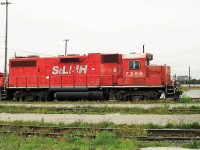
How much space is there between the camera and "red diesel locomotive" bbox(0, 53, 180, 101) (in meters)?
24.0

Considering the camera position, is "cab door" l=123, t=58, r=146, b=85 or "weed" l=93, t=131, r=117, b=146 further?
"cab door" l=123, t=58, r=146, b=85

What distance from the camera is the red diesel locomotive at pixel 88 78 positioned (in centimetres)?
2400

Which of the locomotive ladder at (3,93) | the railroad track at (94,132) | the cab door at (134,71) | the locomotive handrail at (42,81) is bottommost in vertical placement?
the railroad track at (94,132)

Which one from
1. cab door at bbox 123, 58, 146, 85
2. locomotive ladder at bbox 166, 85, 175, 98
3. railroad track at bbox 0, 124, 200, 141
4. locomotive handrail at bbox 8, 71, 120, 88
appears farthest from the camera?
locomotive handrail at bbox 8, 71, 120, 88

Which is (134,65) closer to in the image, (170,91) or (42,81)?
(170,91)

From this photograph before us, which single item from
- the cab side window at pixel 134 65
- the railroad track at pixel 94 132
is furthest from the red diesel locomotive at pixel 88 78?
the railroad track at pixel 94 132

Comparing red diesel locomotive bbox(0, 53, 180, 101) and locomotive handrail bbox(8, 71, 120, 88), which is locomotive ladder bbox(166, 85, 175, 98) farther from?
locomotive handrail bbox(8, 71, 120, 88)

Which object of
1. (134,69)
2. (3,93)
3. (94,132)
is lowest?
(94,132)

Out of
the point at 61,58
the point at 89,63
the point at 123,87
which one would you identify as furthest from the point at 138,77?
the point at 61,58

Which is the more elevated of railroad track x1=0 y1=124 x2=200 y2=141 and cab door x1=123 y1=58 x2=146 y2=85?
cab door x1=123 y1=58 x2=146 y2=85

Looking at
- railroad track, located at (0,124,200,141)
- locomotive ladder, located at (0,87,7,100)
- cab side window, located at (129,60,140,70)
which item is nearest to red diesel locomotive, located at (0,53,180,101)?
Answer: cab side window, located at (129,60,140,70)

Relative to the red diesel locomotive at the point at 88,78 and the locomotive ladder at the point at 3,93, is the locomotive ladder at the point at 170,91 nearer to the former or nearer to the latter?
the red diesel locomotive at the point at 88,78

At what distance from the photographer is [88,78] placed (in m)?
25.5

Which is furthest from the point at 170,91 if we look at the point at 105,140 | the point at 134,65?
the point at 105,140
